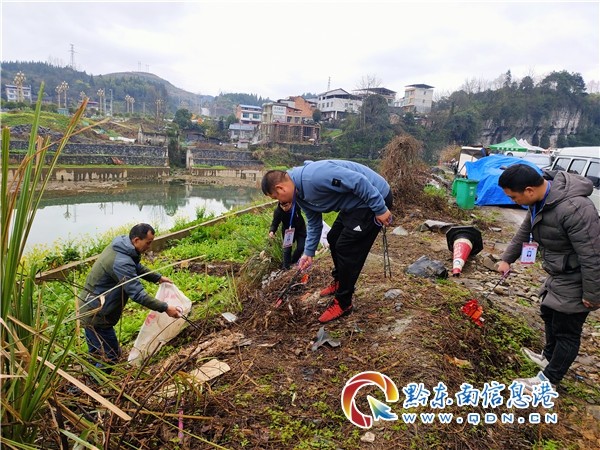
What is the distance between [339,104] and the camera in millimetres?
55000

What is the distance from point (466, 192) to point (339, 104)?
4901 centimetres

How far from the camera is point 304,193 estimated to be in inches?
106

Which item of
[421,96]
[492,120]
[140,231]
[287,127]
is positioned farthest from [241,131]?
[140,231]

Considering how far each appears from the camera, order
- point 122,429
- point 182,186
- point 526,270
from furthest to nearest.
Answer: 1. point 182,186
2. point 526,270
3. point 122,429

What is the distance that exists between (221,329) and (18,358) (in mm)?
1938

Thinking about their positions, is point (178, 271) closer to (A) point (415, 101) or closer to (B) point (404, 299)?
(B) point (404, 299)

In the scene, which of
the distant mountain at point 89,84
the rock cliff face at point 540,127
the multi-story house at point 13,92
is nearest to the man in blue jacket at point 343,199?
the rock cliff face at point 540,127

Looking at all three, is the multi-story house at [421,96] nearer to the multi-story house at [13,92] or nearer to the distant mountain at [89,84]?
the distant mountain at [89,84]

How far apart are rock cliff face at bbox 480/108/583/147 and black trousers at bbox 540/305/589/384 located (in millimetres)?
50373

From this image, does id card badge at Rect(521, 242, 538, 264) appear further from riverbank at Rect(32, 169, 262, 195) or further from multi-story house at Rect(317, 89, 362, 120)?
multi-story house at Rect(317, 89, 362, 120)

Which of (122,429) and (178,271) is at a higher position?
(122,429)

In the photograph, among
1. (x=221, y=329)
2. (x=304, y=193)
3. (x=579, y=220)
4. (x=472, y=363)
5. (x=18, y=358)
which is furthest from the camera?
(x=221, y=329)

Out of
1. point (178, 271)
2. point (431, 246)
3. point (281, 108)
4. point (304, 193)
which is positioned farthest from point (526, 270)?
point (281, 108)

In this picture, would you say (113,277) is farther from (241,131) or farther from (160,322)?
(241,131)
